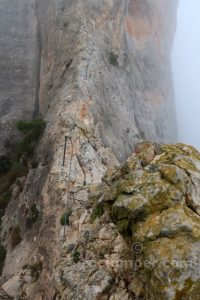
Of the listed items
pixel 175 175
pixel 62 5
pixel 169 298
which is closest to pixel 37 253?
pixel 175 175

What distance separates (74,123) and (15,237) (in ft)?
29.6

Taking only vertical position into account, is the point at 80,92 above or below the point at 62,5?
below

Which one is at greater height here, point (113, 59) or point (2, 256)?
point (113, 59)

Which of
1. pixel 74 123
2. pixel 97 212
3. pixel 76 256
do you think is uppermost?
pixel 97 212

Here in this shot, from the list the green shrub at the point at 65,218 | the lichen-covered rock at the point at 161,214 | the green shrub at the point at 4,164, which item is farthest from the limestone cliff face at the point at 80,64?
the lichen-covered rock at the point at 161,214

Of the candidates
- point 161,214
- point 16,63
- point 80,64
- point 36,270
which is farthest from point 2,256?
point 16,63

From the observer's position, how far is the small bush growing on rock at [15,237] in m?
29.3

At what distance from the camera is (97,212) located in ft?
66.2

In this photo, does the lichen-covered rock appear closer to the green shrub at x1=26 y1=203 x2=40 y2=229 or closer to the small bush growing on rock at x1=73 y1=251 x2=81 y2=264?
the small bush growing on rock at x1=73 y1=251 x2=81 y2=264

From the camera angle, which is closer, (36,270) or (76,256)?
(76,256)

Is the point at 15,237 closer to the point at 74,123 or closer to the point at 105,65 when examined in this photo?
the point at 74,123

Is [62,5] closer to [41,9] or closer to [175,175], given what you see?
[41,9]

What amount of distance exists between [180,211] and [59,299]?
256 inches

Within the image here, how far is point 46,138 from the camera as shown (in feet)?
110
